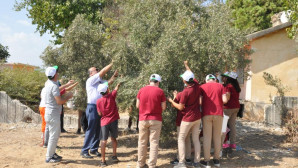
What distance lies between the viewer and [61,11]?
594 inches

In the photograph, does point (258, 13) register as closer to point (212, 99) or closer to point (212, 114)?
point (212, 99)

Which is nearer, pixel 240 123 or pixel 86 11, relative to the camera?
pixel 240 123

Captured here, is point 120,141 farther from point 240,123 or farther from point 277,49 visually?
point 277,49

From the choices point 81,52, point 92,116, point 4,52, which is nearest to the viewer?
point 92,116

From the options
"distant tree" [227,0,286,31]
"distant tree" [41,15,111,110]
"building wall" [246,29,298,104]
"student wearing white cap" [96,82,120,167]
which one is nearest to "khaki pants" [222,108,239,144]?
"student wearing white cap" [96,82,120,167]

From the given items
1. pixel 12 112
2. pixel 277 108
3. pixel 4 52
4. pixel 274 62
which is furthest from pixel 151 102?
pixel 4 52

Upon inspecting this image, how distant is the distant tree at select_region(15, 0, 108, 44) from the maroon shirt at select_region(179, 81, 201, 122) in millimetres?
10005

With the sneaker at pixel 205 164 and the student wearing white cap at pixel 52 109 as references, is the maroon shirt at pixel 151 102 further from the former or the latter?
the student wearing white cap at pixel 52 109

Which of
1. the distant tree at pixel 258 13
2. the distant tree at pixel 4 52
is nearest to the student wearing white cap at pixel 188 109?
the distant tree at pixel 258 13

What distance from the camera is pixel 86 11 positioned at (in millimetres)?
15266

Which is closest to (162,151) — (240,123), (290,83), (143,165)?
(143,165)

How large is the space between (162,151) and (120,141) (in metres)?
1.58

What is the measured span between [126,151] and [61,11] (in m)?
9.98

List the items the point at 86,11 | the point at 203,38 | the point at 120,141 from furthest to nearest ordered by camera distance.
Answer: the point at 86,11, the point at 120,141, the point at 203,38
